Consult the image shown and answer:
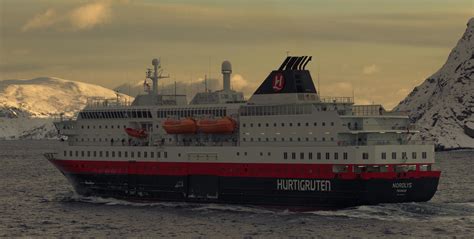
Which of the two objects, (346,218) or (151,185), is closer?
(346,218)

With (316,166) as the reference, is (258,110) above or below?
above

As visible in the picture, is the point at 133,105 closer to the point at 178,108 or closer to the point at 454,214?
the point at 178,108

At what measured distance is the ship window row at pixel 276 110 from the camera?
59469 mm

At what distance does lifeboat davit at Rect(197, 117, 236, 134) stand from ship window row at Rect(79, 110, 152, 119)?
6560 millimetres

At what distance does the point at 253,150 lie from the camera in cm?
6016

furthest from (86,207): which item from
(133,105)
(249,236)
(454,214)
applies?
(454,214)

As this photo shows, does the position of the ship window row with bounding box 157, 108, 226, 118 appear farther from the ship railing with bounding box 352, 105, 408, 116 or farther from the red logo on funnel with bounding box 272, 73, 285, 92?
the ship railing with bounding box 352, 105, 408, 116

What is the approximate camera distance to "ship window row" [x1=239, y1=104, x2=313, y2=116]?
195 ft

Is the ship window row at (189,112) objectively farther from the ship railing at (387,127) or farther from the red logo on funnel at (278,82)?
the ship railing at (387,127)

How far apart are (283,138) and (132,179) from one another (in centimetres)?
1313

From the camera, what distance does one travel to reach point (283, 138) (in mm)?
59625

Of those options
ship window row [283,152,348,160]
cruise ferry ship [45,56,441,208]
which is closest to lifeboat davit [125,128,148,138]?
cruise ferry ship [45,56,441,208]

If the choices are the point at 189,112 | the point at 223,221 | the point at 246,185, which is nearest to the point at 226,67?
the point at 189,112

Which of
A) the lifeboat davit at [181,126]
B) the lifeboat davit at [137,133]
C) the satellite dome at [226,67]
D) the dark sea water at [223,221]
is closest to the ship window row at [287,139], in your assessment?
the lifeboat davit at [181,126]
